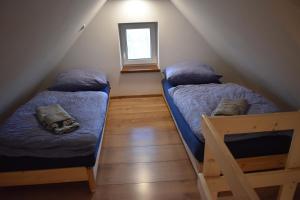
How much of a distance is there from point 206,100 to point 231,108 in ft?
1.33

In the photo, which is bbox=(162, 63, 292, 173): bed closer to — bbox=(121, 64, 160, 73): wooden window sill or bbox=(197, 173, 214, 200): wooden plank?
bbox=(197, 173, 214, 200): wooden plank

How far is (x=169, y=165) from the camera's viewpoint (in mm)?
2023

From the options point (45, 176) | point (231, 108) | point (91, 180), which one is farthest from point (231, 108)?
point (45, 176)

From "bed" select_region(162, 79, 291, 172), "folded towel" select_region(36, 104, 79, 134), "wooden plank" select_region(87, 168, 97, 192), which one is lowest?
"wooden plank" select_region(87, 168, 97, 192)

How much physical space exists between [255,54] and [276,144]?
74 cm

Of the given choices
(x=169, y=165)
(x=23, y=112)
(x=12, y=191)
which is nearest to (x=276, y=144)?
(x=169, y=165)

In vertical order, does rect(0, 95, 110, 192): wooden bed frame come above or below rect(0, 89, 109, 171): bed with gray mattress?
below

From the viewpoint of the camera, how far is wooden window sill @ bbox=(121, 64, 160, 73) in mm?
3496

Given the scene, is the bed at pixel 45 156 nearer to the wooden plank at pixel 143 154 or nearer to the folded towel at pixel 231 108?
the wooden plank at pixel 143 154

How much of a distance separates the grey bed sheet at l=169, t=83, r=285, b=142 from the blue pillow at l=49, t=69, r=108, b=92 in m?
0.97

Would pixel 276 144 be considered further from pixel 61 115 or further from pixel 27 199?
pixel 27 199

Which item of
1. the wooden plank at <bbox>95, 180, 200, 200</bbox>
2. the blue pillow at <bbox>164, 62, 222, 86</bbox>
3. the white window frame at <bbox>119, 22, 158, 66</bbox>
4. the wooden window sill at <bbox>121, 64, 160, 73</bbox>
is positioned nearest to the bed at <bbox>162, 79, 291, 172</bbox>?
the wooden plank at <bbox>95, 180, 200, 200</bbox>

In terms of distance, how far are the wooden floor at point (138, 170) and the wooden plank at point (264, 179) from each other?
1.40 ft

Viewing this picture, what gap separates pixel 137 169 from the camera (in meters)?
1.98
